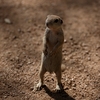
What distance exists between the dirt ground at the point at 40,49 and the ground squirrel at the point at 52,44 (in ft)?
1.36

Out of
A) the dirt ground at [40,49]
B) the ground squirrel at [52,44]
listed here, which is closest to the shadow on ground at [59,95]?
the dirt ground at [40,49]

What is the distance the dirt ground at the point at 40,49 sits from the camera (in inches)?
152

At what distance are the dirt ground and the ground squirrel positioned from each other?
0.42 metres

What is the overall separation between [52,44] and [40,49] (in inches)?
49.9

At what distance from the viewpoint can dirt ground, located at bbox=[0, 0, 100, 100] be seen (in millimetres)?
3867

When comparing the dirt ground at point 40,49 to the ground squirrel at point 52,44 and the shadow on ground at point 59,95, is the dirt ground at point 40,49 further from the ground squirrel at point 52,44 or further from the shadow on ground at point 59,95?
the ground squirrel at point 52,44

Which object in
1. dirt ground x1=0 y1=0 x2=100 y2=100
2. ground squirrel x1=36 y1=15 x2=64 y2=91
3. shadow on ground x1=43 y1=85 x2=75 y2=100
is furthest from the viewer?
dirt ground x1=0 y1=0 x2=100 y2=100

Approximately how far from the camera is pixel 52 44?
3.40 m

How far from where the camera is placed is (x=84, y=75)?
4.18 meters

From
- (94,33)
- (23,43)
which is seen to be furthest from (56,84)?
(94,33)

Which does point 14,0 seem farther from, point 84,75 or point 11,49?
point 84,75

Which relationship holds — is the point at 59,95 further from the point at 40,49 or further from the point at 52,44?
the point at 40,49

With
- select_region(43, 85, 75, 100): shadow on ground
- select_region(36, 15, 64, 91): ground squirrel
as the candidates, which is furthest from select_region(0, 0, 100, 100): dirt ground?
select_region(36, 15, 64, 91): ground squirrel

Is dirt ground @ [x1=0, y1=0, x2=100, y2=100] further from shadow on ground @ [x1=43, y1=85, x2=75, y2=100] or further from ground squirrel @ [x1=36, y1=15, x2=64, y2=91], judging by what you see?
ground squirrel @ [x1=36, y1=15, x2=64, y2=91]
